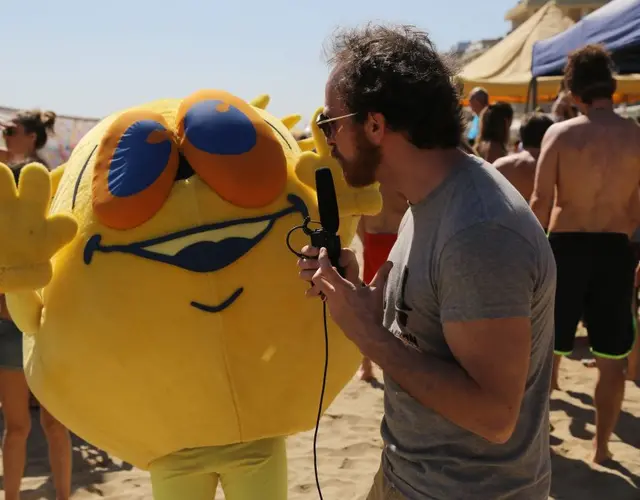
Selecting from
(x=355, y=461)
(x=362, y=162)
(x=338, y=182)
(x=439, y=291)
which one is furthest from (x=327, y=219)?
(x=355, y=461)

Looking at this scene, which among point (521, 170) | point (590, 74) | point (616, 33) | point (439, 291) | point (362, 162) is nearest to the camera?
point (439, 291)

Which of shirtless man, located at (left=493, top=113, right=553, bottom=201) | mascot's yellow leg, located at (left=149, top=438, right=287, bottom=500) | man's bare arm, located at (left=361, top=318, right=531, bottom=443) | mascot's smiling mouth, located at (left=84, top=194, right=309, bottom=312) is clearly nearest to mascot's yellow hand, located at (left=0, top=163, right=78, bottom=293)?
mascot's smiling mouth, located at (left=84, top=194, right=309, bottom=312)

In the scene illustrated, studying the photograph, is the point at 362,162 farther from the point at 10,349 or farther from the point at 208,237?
the point at 10,349

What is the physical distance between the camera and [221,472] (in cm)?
242

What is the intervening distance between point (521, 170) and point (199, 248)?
318 cm

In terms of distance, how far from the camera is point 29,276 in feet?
7.21

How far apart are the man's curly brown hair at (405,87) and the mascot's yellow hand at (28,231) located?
1.15 meters

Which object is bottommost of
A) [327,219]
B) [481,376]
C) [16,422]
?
[16,422]

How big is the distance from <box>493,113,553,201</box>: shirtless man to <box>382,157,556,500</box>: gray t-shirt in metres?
3.38

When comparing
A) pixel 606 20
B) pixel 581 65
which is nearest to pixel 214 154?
pixel 581 65

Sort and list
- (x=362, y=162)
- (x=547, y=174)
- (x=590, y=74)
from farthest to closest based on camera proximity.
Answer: (x=547, y=174), (x=590, y=74), (x=362, y=162)

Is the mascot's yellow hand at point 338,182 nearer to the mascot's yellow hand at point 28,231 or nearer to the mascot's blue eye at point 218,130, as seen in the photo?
the mascot's blue eye at point 218,130

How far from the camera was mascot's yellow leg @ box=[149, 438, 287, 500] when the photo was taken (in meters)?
2.38

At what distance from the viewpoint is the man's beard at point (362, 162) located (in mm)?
1521
